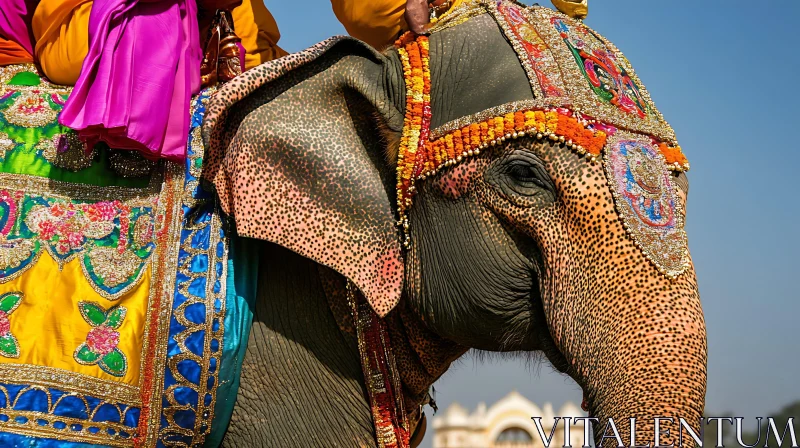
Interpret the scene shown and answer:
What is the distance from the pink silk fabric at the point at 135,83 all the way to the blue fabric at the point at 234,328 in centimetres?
28

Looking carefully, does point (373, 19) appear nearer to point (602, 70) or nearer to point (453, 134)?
point (453, 134)

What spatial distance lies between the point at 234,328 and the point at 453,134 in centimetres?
66

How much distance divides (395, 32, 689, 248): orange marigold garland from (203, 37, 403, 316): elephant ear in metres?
0.06

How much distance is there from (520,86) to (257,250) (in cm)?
73

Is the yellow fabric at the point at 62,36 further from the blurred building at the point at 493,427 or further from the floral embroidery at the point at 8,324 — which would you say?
the blurred building at the point at 493,427

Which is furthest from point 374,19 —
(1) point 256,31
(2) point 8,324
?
(2) point 8,324

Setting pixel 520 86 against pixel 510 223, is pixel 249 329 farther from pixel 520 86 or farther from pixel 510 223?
pixel 520 86

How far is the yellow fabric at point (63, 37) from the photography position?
2775 mm

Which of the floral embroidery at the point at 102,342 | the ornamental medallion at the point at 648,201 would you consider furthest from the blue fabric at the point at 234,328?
the ornamental medallion at the point at 648,201

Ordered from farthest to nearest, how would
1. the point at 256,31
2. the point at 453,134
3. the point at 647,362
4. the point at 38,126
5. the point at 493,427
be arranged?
the point at 493,427
the point at 256,31
the point at 38,126
the point at 453,134
the point at 647,362

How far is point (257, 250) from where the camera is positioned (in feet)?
9.05

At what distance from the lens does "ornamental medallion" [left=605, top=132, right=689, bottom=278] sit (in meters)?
2.35

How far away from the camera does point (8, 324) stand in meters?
2.58

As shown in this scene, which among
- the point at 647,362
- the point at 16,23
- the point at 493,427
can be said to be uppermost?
the point at 493,427
